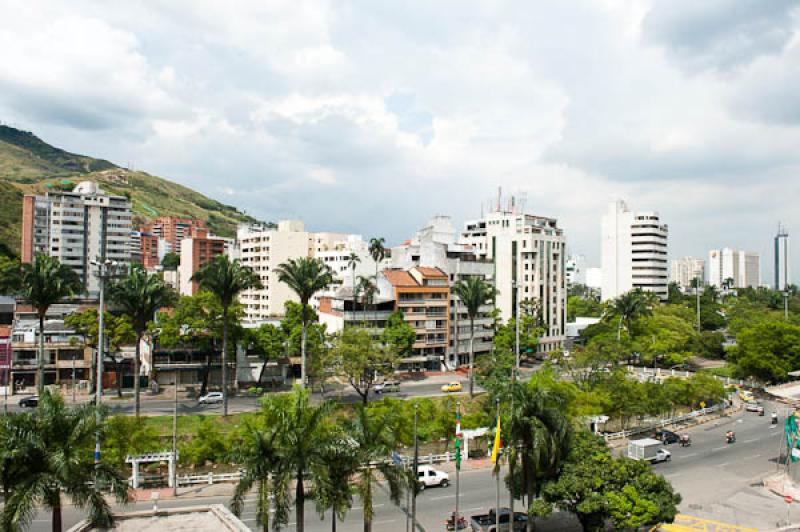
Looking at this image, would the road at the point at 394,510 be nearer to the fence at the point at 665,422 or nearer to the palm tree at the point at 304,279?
the fence at the point at 665,422

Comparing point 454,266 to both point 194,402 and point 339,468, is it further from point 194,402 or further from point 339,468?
point 339,468

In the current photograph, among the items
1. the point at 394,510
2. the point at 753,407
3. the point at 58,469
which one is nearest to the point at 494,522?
the point at 394,510

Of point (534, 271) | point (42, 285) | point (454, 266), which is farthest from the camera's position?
point (534, 271)

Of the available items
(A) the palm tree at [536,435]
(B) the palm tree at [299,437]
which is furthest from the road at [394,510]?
(B) the palm tree at [299,437]

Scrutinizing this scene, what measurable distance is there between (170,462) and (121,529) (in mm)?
16020

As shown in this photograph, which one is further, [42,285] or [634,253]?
[634,253]

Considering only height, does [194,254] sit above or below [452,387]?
above

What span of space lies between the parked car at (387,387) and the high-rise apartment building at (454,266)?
20628mm

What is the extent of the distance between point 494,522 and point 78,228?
164694mm

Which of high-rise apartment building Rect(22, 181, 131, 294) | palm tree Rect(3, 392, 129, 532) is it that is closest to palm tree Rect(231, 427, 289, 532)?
palm tree Rect(3, 392, 129, 532)

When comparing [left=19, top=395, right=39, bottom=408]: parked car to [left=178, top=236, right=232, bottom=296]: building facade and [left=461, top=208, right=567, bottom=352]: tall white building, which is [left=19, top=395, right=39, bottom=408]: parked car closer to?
[left=461, top=208, right=567, bottom=352]: tall white building

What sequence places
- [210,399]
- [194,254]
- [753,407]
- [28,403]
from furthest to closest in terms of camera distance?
[194,254] < [753,407] < [210,399] < [28,403]

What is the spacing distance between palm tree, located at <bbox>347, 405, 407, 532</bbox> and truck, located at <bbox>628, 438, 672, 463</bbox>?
27.5m

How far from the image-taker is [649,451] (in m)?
50.2
